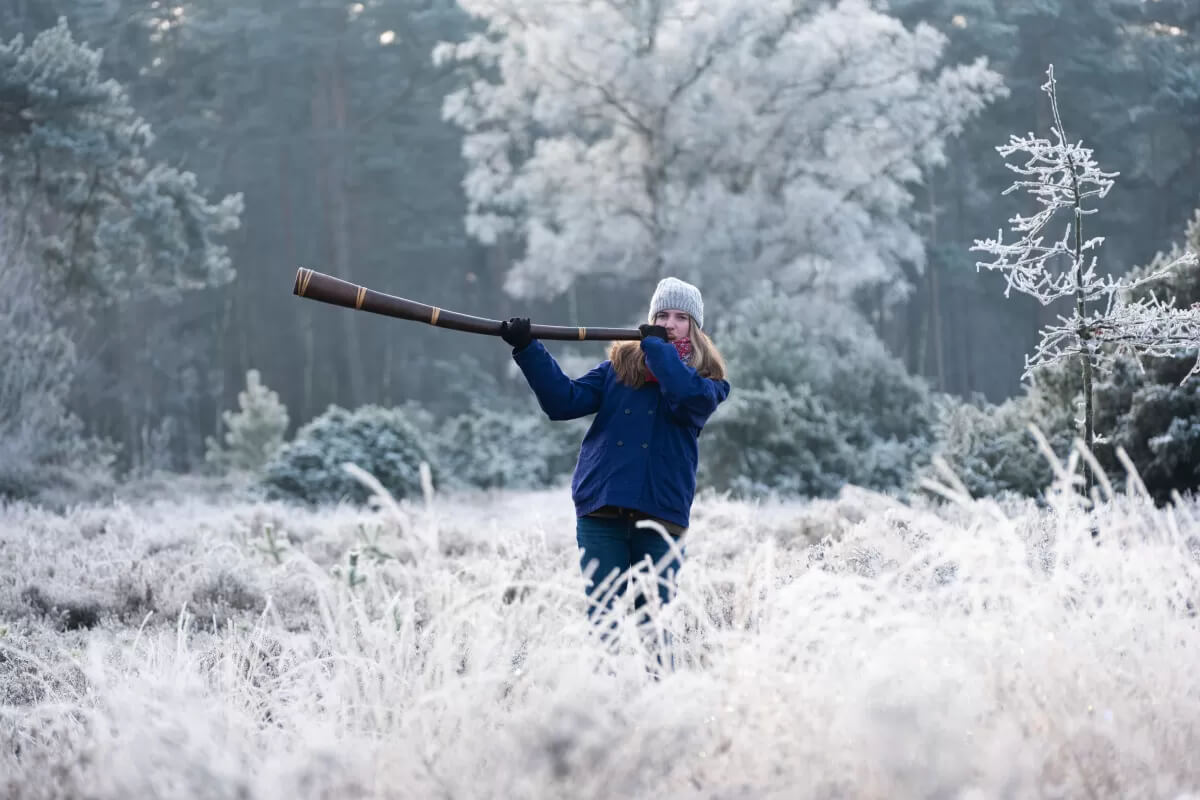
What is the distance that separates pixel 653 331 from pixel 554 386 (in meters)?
0.44

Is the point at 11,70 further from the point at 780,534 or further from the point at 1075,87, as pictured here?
the point at 1075,87

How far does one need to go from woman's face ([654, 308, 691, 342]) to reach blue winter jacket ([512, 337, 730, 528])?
241mm

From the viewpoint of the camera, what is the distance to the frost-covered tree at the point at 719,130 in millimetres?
21250

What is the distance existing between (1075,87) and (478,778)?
32958 millimetres

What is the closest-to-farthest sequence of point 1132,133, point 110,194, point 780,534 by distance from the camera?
point 780,534 → point 110,194 → point 1132,133

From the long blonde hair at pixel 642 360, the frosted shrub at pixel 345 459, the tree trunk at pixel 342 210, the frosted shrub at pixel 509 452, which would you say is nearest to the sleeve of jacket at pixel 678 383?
the long blonde hair at pixel 642 360

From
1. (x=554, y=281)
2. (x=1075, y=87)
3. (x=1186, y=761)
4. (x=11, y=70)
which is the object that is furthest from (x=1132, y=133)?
(x=1186, y=761)

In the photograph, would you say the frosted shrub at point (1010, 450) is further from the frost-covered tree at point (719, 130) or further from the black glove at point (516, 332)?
the frost-covered tree at point (719, 130)

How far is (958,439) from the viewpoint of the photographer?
38.6ft

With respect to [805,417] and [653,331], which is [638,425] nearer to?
[653,331]

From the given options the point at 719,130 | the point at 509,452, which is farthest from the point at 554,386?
the point at 719,130

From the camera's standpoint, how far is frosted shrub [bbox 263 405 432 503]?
48.1 feet

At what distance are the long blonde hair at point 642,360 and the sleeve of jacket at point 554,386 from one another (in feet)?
0.34

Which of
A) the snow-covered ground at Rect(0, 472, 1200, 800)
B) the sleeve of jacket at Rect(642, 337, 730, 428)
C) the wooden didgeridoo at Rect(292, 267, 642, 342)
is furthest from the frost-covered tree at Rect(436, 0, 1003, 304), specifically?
the snow-covered ground at Rect(0, 472, 1200, 800)
